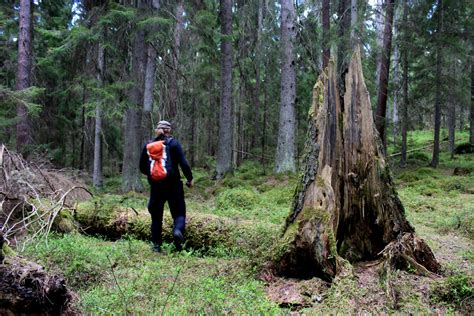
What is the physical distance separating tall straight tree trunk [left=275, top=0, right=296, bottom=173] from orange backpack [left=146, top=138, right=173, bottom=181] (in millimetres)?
9098

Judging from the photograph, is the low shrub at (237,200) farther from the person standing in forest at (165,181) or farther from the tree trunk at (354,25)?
the tree trunk at (354,25)

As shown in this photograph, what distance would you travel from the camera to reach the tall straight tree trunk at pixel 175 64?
14.1 meters

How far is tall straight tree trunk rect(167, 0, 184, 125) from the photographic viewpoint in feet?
46.1

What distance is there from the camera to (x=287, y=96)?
49.1 feet

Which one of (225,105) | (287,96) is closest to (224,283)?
(287,96)

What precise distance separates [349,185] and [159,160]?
9.80 feet

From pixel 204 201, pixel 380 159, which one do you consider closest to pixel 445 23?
pixel 204 201

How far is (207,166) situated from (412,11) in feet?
57.2

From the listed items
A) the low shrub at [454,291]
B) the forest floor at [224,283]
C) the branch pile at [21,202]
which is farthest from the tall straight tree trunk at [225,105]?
the low shrub at [454,291]

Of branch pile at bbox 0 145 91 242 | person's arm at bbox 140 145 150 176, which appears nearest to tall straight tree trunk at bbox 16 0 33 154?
branch pile at bbox 0 145 91 242

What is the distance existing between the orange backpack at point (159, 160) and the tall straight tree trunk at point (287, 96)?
9098 mm

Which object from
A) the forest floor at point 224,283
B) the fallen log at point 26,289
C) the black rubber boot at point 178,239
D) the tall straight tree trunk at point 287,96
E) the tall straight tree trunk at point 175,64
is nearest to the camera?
the fallen log at point 26,289

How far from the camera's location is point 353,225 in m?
5.10

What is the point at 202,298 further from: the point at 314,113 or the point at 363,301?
the point at 314,113
